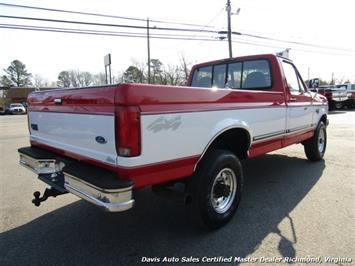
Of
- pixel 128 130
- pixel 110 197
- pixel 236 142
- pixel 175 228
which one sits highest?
pixel 128 130

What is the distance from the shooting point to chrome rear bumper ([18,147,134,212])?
2406 mm

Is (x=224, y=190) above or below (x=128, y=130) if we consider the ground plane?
below

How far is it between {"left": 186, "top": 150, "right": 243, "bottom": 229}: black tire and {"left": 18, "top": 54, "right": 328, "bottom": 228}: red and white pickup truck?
0.04 ft

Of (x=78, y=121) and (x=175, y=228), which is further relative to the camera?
(x=175, y=228)

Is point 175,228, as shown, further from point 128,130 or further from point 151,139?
point 128,130

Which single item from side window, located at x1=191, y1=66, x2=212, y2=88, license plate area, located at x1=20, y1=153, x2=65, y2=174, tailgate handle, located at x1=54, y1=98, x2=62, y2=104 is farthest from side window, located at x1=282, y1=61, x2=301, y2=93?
license plate area, located at x1=20, y1=153, x2=65, y2=174

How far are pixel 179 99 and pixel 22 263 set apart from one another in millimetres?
2178

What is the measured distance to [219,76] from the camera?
17.9ft

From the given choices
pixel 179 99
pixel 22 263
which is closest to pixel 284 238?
pixel 179 99

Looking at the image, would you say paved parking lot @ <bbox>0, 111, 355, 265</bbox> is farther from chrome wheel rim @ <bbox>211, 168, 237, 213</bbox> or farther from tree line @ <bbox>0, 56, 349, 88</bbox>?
tree line @ <bbox>0, 56, 349, 88</bbox>

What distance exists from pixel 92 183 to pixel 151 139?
614mm

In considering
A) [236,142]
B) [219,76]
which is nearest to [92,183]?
[236,142]

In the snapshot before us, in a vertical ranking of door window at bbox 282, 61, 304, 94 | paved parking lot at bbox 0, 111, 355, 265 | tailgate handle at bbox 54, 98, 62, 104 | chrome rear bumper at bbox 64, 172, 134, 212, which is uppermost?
door window at bbox 282, 61, 304, 94

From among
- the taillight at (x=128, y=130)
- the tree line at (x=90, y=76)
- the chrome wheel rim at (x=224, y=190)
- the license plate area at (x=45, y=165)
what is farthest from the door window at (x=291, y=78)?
the tree line at (x=90, y=76)
